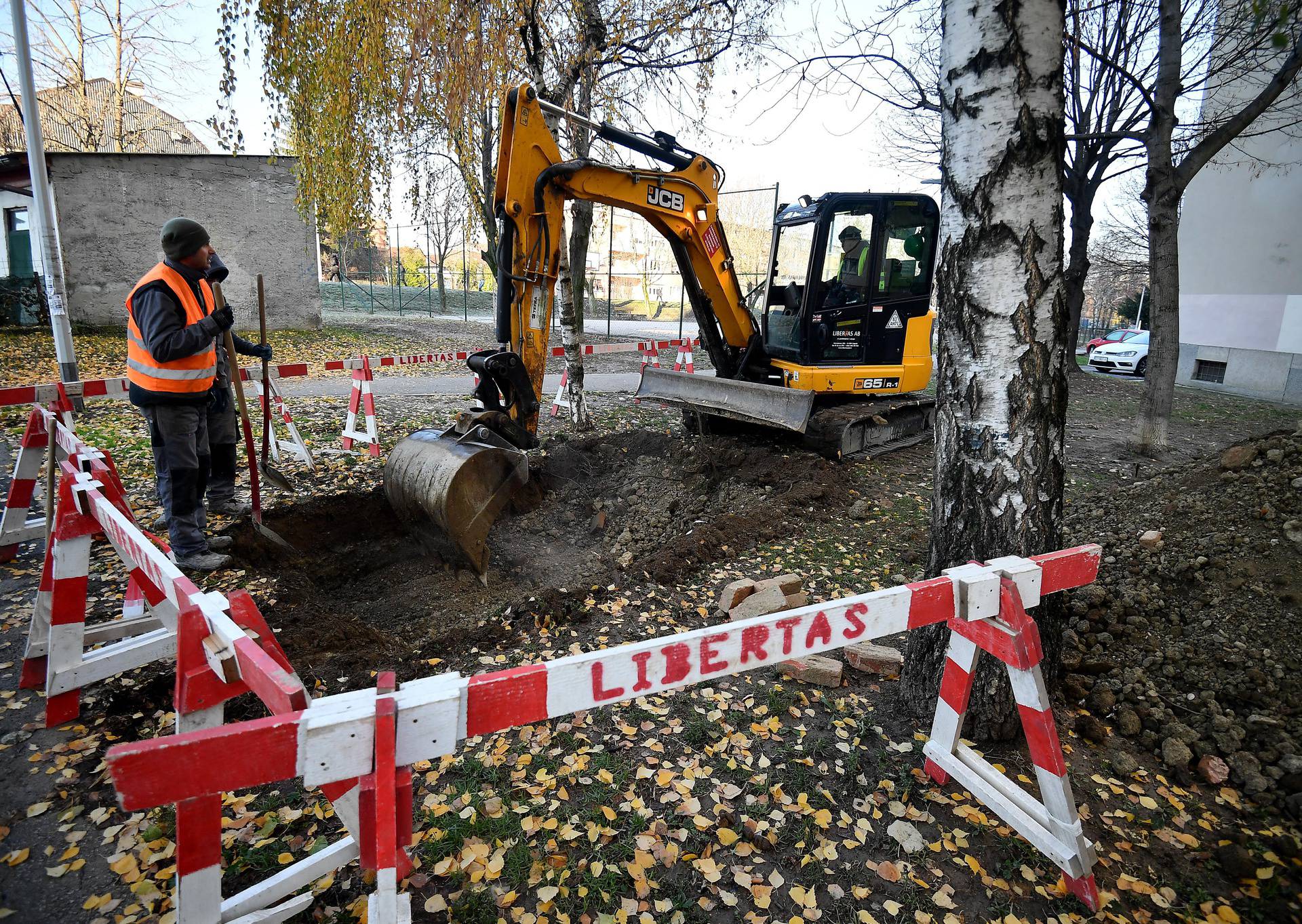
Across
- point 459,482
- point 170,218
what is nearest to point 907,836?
point 459,482

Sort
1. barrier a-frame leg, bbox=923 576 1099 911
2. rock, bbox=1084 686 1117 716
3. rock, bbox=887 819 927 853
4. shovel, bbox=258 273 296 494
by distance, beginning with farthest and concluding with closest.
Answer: shovel, bbox=258 273 296 494 → rock, bbox=1084 686 1117 716 → rock, bbox=887 819 927 853 → barrier a-frame leg, bbox=923 576 1099 911

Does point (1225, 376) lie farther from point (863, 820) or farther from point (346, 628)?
point (346, 628)

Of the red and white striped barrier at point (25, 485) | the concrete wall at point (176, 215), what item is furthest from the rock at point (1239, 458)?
the concrete wall at point (176, 215)

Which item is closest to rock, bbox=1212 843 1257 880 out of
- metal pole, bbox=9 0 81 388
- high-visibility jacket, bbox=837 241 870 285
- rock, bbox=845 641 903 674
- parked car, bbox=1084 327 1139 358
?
rock, bbox=845 641 903 674

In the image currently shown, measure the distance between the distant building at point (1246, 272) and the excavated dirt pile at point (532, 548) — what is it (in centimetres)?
1438

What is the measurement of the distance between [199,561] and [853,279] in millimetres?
6749

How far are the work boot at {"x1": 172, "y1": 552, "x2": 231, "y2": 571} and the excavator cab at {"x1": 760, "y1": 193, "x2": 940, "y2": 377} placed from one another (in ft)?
18.9

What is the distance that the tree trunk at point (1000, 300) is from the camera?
2637 millimetres

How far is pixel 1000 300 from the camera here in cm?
276

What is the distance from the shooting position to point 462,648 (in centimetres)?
390

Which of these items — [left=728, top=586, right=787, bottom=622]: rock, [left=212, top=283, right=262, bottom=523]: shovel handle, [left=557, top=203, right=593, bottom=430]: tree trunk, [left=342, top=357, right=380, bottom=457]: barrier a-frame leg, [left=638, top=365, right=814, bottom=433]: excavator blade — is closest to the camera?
[left=728, top=586, right=787, bottom=622]: rock

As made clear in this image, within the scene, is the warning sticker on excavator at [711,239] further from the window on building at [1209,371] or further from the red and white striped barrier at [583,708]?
the window on building at [1209,371]

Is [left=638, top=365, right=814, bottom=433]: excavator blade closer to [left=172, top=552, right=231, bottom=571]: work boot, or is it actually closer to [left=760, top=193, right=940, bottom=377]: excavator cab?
[left=760, top=193, right=940, bottom=377]: excavator cab

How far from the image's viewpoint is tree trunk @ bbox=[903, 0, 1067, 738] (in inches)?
104
